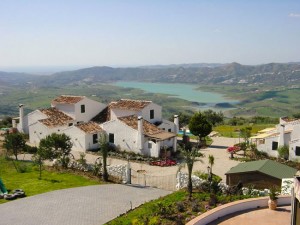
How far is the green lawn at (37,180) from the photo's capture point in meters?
25.2

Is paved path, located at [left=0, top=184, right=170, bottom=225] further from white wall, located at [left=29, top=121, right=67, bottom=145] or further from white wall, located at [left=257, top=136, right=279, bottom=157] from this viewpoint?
white wall, located at [left=29, top=121, right=67, bottom=145]

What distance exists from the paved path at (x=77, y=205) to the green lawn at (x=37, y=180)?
1.12 m

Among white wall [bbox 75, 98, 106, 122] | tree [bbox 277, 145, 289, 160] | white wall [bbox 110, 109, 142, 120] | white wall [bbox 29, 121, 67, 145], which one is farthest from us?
white wall [bbox 75, 98, 106, 122]

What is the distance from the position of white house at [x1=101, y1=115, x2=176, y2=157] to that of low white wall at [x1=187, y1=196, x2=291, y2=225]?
19.0 meters

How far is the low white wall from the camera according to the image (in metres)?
15.3

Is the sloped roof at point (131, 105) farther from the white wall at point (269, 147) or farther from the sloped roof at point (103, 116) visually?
the white wall at point (269, 147)

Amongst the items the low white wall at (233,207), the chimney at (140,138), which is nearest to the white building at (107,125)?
the chimney at (140,138)

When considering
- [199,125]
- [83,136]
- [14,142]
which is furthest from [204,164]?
[14,142]

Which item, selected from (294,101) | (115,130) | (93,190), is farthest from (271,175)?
(294,101)

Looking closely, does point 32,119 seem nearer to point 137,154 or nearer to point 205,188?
point 137,154

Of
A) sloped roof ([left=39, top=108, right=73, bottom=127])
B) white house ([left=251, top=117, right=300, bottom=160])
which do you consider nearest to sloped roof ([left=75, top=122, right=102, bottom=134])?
sloped roof ([left=39, top=108, right=73, bottom=127])

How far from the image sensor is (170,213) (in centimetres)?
1930

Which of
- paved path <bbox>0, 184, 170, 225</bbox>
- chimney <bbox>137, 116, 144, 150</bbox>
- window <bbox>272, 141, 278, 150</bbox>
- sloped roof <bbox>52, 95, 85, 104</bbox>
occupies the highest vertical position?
sloped roof <bbox>52, 95, 85, 104</bbox>

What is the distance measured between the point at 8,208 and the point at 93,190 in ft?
16.8
